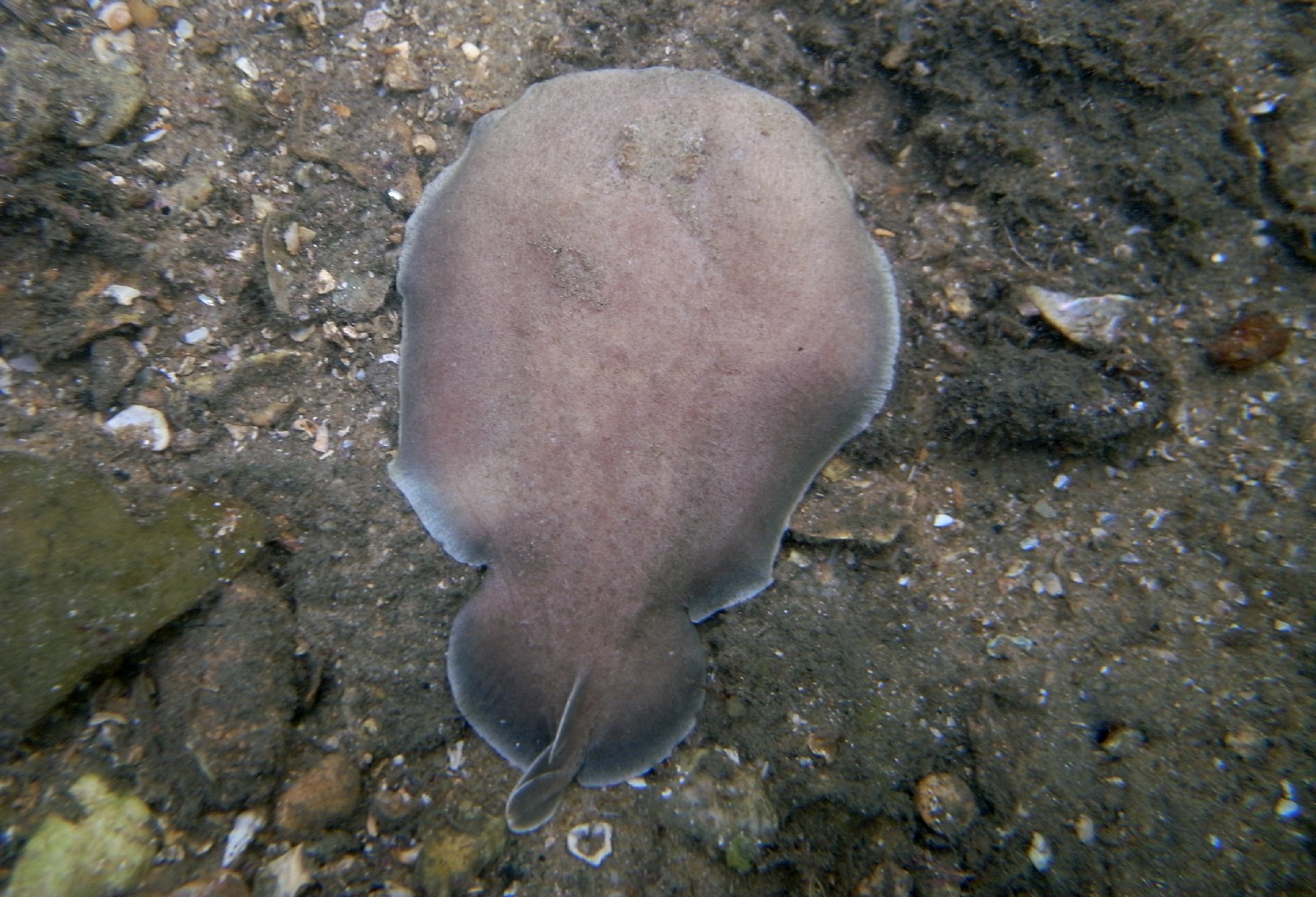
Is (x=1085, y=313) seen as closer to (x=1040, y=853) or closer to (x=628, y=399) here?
(x=628, y=399)

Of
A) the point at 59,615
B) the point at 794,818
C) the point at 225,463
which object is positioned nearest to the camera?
the point at 59,615

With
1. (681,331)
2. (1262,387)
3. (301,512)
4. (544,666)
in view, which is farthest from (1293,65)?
(301,512)

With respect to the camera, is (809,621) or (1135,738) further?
(809,621)

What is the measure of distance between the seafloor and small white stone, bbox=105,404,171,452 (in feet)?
0.11

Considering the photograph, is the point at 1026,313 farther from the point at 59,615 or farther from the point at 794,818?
the point at 59,615

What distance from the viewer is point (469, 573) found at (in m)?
2.91

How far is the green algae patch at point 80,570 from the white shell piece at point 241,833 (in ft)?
2.81

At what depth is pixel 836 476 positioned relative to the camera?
2.94 metres

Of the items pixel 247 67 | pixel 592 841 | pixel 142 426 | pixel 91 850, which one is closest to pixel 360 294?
pixel 142 426

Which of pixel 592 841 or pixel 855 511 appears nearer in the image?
pixel 592 841

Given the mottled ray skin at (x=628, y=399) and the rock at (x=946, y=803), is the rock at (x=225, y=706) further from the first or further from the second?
the rock at (x=946, y=803)

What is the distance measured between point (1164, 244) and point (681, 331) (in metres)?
2.36

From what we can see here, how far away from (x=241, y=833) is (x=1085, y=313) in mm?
4325

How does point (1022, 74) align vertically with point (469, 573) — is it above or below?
above
